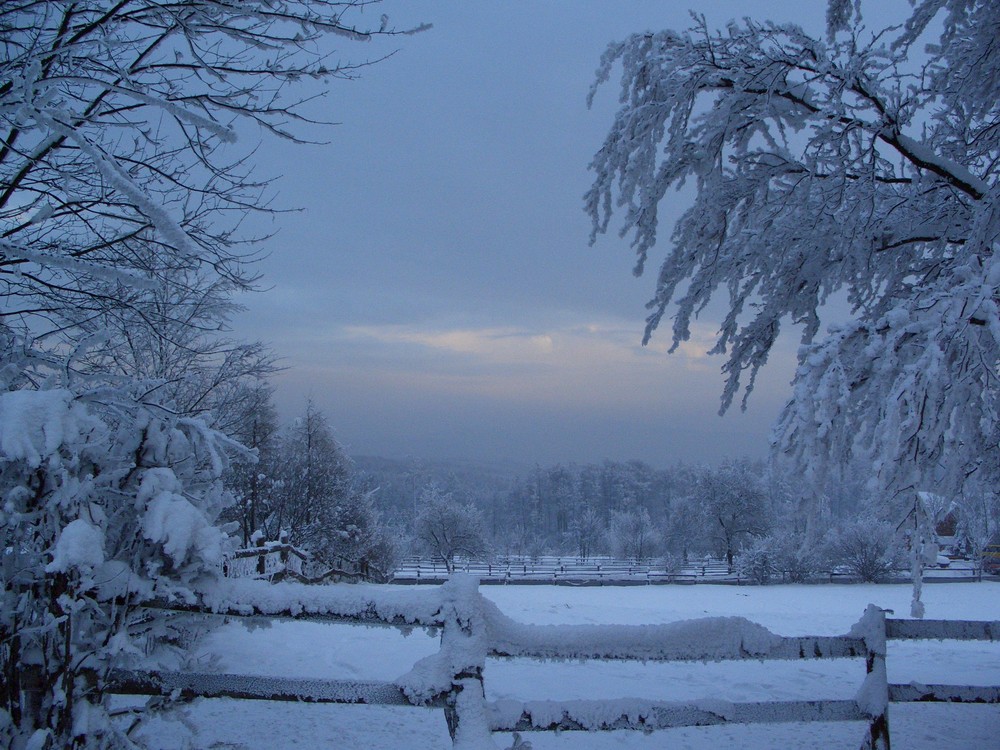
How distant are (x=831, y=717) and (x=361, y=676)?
188 inches

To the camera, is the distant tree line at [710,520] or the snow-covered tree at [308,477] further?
the snow-covered tree at [308,477]

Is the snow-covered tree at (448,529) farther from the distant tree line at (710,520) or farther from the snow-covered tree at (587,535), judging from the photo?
the snow-covered tree at (587,535)

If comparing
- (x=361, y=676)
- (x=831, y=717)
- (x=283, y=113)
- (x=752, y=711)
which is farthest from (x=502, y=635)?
(x=361, y=676)

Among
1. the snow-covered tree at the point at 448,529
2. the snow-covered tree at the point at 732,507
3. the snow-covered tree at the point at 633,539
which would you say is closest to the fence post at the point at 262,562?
the snow-covered tree at the point at 448,529

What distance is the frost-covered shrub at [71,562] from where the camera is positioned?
247 cm

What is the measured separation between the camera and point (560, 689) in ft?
19.7

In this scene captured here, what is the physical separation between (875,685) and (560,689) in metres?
3.62

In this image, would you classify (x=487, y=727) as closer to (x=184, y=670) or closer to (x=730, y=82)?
(x=184, y=670)

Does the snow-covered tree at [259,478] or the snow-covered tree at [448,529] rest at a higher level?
the snow-covered tree at [259,478]

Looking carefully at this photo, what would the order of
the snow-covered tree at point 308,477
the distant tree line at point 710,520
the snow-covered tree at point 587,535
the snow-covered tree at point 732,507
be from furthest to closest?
the snow-covered tree at point 587,535 < the snow-covered tree at point 732,507 < the snow-covered tree at point 308,477 < the distant tree line at point 710,520

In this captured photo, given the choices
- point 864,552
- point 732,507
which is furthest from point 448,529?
point 864,552

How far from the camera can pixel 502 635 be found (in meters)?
2.45

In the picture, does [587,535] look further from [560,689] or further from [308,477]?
[560,689]

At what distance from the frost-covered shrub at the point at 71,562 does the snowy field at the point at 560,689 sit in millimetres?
386
